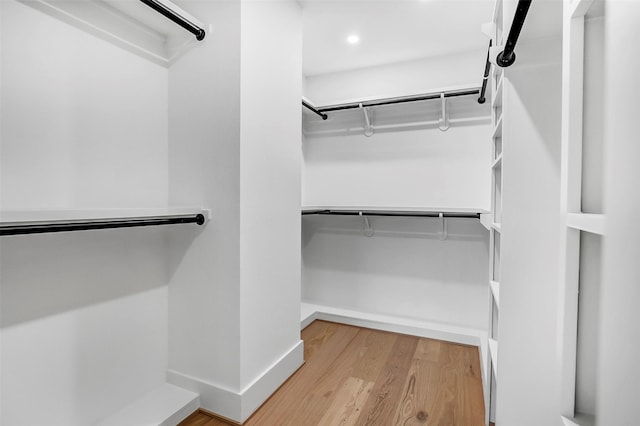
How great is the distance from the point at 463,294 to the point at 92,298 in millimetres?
2345

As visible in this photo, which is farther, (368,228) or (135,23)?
(368,228)

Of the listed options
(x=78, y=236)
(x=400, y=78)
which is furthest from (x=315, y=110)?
(x=78, y=236)

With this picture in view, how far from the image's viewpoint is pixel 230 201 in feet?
4.60

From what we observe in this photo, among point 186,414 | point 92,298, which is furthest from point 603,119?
point 186,414

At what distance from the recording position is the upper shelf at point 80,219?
848mm

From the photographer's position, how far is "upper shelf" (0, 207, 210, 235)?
0.85 m

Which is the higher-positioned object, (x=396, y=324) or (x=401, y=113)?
(x=401, y=113)

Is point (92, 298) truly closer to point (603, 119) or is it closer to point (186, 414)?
point (186, 414)

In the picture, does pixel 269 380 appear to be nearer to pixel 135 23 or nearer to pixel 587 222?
pixel 587 222

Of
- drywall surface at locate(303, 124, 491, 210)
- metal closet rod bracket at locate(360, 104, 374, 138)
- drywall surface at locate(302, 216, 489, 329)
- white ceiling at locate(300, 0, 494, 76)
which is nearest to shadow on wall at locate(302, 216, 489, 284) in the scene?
drywall surface at locate(302, 216, 489, 329)

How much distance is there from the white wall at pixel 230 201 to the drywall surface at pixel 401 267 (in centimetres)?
115

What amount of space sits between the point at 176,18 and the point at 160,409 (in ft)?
5.66

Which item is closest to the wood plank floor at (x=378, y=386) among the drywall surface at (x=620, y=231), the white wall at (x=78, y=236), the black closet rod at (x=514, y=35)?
the white wall at (x=78, y=236)

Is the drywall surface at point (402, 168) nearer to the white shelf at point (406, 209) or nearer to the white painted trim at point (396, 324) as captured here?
the white shelf at point (406, 209)
